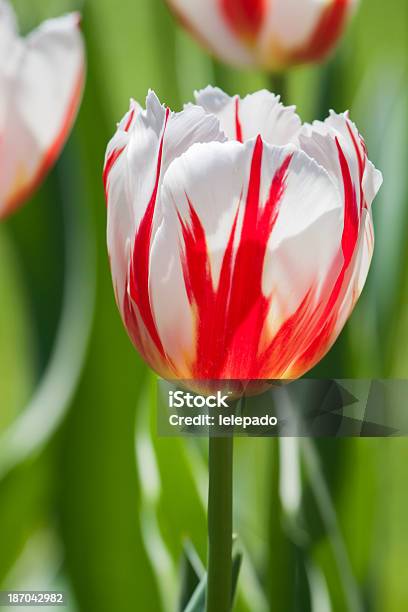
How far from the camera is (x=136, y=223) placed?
538 mm

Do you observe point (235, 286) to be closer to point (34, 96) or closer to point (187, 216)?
point (187, 216)

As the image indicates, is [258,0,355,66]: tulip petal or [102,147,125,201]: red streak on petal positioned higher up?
[258,0,355,66]: tulip petal

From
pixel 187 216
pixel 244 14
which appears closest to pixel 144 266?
pixel 187 216

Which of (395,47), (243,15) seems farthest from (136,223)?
(395,47)

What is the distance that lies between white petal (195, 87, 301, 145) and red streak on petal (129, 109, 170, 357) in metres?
0.10

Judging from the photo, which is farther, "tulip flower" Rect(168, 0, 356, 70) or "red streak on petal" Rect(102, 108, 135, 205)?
"tulip flower" Rect(168, 0, 356, 70)

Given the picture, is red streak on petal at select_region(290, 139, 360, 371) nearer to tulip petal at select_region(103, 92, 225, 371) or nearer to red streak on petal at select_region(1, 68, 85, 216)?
tulip petal at select_region(103, 92, 225, 371)

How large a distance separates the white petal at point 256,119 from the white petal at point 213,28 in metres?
0.09

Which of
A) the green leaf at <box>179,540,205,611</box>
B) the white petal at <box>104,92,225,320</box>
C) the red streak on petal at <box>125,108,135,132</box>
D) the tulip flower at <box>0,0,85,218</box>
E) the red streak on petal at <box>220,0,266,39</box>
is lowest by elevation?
the green leaf at <box>179,540,205,611</box>

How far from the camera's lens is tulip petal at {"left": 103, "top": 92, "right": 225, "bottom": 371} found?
53 cm

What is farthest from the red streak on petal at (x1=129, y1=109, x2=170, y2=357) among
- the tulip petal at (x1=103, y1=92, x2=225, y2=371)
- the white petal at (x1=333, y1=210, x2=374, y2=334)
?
the white petal at (x1=333, y1=210, x2=374, y2=334)

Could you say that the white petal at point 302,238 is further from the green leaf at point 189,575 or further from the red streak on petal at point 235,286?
the green leaf at point 189,575

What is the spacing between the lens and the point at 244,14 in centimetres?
69

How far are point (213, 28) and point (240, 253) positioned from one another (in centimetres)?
25
